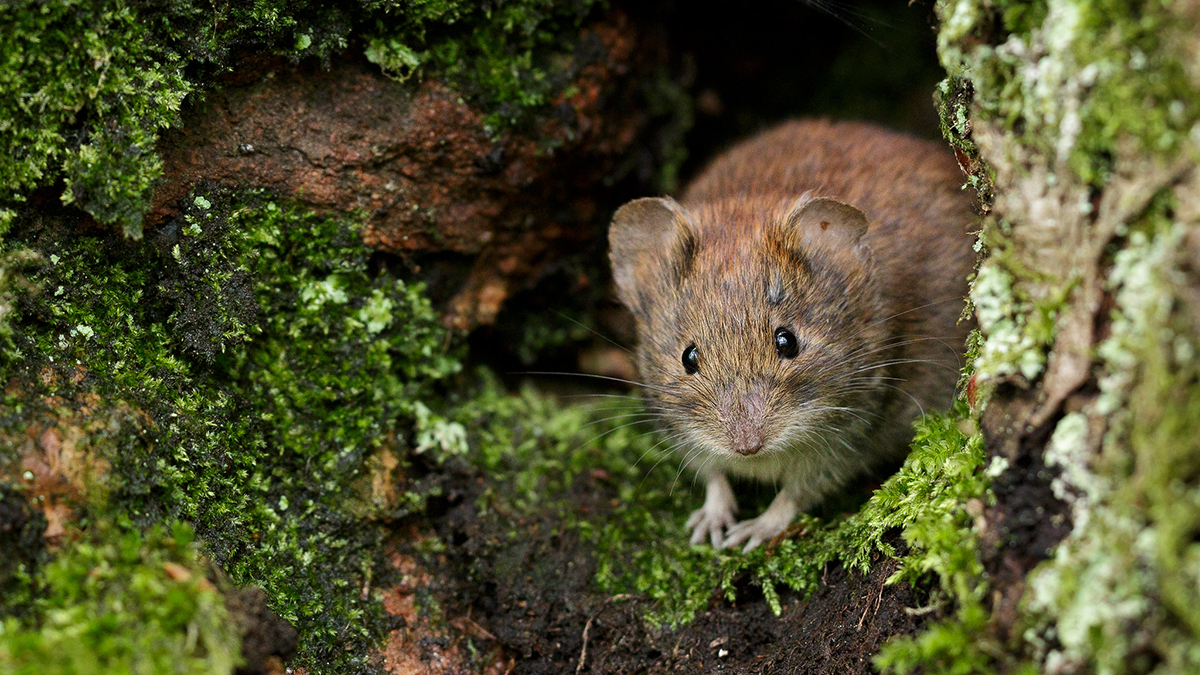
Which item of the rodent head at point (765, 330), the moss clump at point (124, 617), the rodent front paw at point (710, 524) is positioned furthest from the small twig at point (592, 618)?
the moss clump at point (124, 617)

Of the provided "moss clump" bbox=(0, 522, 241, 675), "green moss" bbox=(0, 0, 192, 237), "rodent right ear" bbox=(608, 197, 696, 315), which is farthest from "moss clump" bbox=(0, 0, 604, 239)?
"rodent right ear" bbox=(608, 197, 696, 315)

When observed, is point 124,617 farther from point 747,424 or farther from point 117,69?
point 747,424

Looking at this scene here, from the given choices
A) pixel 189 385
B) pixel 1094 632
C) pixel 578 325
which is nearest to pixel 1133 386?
pixel 1094 632

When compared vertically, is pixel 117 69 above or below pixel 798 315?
above

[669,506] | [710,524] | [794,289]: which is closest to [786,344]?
[794,289]

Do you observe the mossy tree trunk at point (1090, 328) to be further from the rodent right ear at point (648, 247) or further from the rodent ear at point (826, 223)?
the rodent right ear at point (648, 247)

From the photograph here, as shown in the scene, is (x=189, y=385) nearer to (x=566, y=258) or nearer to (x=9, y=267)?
(x=9, y=267)
